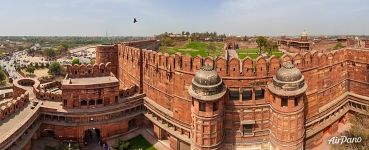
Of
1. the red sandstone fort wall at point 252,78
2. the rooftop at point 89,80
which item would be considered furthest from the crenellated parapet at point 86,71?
the red sandstone fort wall at point 252,78

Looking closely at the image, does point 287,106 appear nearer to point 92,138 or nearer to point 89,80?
point 92,138

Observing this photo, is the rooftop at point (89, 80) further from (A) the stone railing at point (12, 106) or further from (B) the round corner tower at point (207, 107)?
(B) the round corner tower at point (207, 107)

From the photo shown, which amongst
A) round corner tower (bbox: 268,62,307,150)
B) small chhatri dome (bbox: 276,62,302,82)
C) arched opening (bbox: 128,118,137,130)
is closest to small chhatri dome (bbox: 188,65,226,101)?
round corner tower (bbox: 268,62,307,150)

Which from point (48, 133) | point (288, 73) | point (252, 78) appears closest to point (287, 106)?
point (288, 73)

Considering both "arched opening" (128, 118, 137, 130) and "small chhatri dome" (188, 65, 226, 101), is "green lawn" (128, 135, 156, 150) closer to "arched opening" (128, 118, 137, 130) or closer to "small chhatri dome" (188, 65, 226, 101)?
"arched opening" (128, 118, 137, 130)

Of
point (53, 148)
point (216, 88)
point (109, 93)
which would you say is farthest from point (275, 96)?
point (53, 148)

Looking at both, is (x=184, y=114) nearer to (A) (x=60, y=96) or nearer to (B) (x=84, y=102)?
(B) (x=84, y=102)
